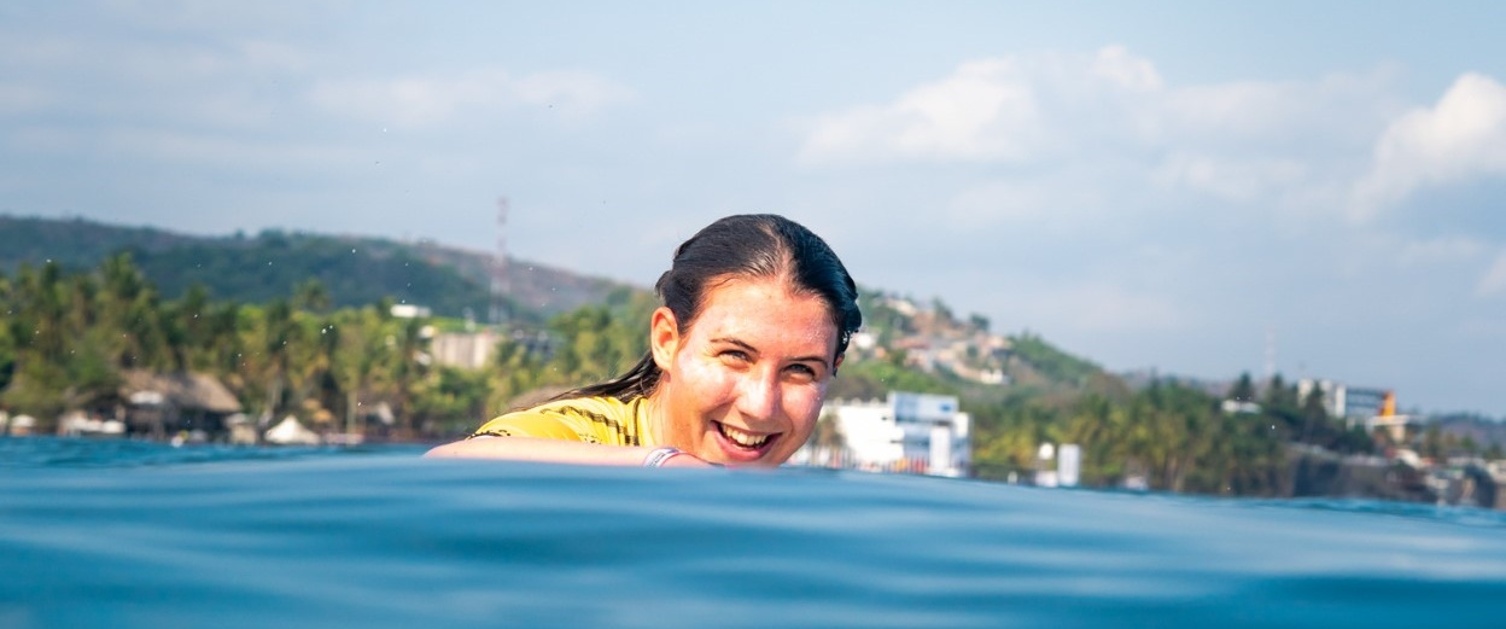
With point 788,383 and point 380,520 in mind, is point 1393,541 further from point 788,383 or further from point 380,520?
point 788,383

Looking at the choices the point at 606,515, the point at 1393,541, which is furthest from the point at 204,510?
the point at 1393,541

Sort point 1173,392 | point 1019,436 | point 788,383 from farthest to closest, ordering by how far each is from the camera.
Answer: point 1173,392
point 1019,436
point 788,383

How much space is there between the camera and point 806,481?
2111 millimetres

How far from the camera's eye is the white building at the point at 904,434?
12256 centimetres

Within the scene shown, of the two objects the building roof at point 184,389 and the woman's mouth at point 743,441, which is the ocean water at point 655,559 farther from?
the building roof at point 184,389

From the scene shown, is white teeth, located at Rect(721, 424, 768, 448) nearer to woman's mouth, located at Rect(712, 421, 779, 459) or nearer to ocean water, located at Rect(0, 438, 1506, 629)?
woman's mouth, located at Rect(712, 421, 779, 459)

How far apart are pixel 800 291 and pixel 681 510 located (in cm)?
197

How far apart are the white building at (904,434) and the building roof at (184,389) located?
Result: 131 ft

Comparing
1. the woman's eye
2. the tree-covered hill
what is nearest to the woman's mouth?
the woman's eye

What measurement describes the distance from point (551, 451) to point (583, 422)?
0.86 meters

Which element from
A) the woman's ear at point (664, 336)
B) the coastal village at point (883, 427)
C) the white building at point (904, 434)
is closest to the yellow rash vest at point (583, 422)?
the woman's ear at point (664, 336)

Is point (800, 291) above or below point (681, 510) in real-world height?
above

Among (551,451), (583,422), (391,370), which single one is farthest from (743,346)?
(391,370)

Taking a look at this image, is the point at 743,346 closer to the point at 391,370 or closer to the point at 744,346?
the point at 744,346
